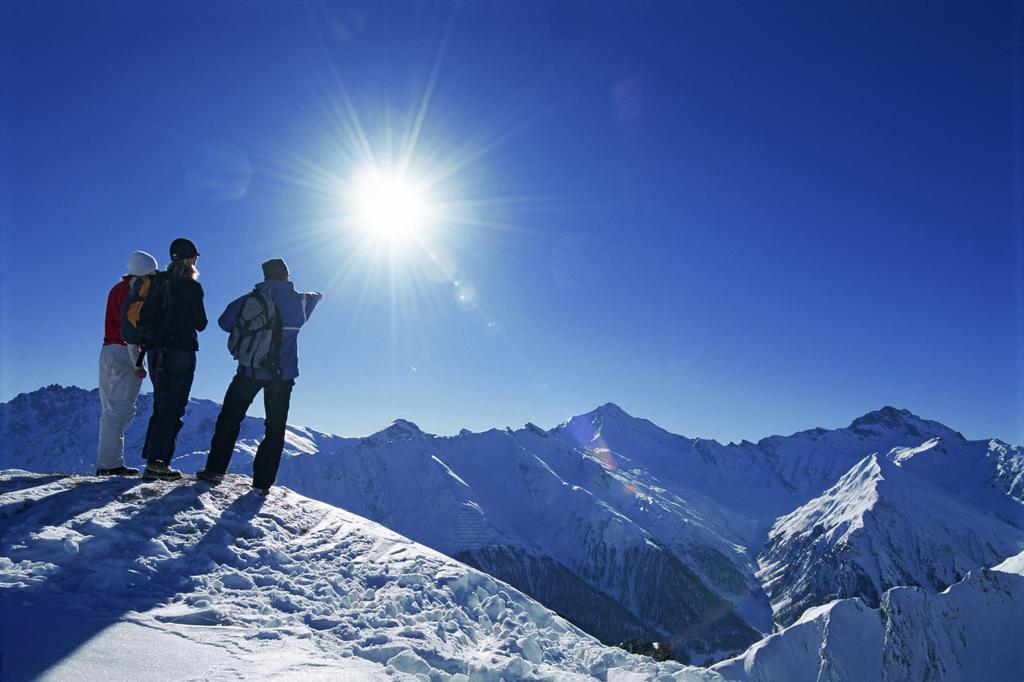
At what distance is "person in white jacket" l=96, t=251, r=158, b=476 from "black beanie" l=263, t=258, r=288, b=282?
1.90m

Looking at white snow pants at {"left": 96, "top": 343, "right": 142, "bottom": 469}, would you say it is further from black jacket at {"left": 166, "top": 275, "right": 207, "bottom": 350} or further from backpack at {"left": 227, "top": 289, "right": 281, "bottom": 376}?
backpack at {"left": 227, "top": 289, "right": 281, "bottom": 376}

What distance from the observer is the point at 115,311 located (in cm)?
1031

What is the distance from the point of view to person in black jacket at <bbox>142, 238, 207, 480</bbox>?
9.81 m

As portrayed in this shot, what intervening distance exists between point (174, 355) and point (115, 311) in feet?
5.41

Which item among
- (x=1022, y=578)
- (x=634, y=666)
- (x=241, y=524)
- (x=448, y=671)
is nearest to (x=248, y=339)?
(x=241, y=524)

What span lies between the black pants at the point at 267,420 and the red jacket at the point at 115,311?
2.27 metres

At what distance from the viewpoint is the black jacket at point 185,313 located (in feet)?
32.2

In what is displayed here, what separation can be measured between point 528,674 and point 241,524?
5.14m

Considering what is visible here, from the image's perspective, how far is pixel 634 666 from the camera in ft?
24.4

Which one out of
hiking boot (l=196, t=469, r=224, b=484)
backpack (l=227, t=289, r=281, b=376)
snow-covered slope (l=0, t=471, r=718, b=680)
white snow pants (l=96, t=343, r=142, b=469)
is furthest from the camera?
hiking boot (l=196, t=469, r=224, b=484)

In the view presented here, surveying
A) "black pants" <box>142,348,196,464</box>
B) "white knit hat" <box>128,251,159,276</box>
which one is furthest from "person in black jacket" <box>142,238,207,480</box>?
"white knit hat" <box>128,251,159,276</box>

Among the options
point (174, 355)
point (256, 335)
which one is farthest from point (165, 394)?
point (256, 335)

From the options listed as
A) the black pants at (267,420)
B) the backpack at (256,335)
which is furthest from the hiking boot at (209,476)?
the backpack at (256,335)

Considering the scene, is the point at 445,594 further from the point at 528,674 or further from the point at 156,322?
the point at 156,322
